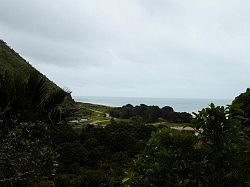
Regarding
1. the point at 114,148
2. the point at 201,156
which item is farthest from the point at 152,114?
the point at 201,156

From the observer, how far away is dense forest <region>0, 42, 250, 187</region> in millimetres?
7211

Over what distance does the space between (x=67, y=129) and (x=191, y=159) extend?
20458 millimetres

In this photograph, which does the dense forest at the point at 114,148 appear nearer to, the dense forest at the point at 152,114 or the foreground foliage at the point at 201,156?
the foreground foliage at the point at 201,156

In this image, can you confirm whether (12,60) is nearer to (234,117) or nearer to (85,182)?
(85,182)

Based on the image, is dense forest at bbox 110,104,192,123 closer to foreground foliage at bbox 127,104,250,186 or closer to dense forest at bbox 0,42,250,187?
dense forest at bbox 0,42,250,187

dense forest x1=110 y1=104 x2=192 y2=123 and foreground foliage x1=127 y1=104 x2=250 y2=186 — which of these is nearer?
foreground foliage x1=127 y1=104 x2=250 y2=186

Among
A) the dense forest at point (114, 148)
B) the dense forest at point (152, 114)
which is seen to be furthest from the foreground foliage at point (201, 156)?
the dense forest at point (152, 114)

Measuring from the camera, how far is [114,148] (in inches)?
1029

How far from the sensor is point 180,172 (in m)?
7.23

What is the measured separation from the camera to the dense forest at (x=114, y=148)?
23.7 feet

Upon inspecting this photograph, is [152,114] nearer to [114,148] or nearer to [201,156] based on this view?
[114,148]

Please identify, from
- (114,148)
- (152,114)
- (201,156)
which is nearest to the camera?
(201,156)

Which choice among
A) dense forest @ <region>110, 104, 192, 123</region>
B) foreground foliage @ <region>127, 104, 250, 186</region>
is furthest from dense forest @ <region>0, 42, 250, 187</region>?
dense forest @ <region>110, 104, 192, 123</region>

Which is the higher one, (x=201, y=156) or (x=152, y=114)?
(x=152, y=114)
